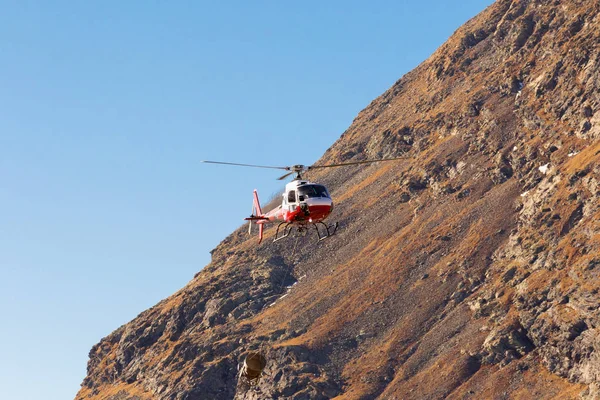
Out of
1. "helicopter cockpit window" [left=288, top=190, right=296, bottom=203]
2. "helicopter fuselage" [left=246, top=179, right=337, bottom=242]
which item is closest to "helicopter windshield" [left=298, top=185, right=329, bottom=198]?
"helicopter fuselage" [left=246, top=179, right=337, bottom=242]

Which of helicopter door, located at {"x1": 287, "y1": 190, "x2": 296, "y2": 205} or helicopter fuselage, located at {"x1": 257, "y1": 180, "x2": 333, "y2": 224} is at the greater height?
helicopter door, located at {"x1": 287, "y1": 190, "x2": 296, "y2": 205}

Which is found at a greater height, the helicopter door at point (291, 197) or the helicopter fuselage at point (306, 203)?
the helicopter door at point (291, 197)

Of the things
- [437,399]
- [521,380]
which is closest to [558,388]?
[521,380]

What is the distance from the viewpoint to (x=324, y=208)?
89062 mm

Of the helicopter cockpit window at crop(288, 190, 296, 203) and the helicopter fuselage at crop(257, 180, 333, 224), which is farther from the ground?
the helicopter cockpit window at crop(288, 190, 296, 203)

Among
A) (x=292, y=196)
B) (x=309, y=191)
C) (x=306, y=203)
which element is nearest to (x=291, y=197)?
(x=292, y=196)

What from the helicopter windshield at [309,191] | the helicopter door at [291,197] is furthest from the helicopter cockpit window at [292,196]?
the helicopter windshield at [309,191]

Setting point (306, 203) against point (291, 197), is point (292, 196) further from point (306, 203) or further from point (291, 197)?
point (306, 203)

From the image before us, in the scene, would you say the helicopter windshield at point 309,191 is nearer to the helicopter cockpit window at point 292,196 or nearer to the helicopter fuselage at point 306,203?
the helicopter fuselage at point 306,203

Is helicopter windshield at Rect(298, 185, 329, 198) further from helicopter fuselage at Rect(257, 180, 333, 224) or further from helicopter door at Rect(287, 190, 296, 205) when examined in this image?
helicopter door at Rect(287, 190, 296, 205)

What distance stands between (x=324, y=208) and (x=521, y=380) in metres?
123

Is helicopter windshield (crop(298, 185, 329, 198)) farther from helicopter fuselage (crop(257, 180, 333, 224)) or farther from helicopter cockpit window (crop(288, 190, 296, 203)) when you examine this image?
helicopter cockpit window (crop(288, 190, 296, 203))

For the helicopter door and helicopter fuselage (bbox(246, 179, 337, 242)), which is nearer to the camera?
helicopter fuselage (bbox(246, 179, 337, 242))

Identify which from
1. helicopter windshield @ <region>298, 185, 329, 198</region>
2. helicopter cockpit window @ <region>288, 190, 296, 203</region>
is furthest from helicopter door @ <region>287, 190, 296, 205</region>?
helicopter windshield @ <region>298, 185, 329, 198</region>
